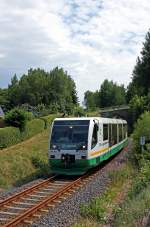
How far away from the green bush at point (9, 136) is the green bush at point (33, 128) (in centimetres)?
200

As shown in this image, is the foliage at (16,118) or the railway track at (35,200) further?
the foliage at (16,118)

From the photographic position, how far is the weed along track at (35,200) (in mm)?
11414

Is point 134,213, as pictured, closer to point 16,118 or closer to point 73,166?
point 73,166

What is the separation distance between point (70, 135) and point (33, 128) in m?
19.9

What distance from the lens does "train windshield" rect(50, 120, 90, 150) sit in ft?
61.6

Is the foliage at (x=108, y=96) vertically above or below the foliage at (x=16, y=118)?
above

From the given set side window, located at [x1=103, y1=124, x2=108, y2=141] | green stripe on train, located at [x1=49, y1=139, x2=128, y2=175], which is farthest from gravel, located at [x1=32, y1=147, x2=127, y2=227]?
side window, located at [x1=103, y1=124, x2=108, y2=141]

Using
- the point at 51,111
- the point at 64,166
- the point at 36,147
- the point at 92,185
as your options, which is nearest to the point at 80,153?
the point at 64,166

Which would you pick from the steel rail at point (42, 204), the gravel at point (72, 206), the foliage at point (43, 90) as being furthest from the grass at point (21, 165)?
the foliage at point (43, 90)

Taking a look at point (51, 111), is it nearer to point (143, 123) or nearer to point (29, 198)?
point (143, 123)

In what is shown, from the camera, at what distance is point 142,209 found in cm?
1055

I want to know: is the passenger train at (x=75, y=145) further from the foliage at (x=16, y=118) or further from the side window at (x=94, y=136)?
the foliage at (x=16, y=118)

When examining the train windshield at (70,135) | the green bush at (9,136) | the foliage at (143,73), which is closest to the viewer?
the train windshield at (70,135)

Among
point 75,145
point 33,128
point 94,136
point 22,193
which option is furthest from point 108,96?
point 22,193
